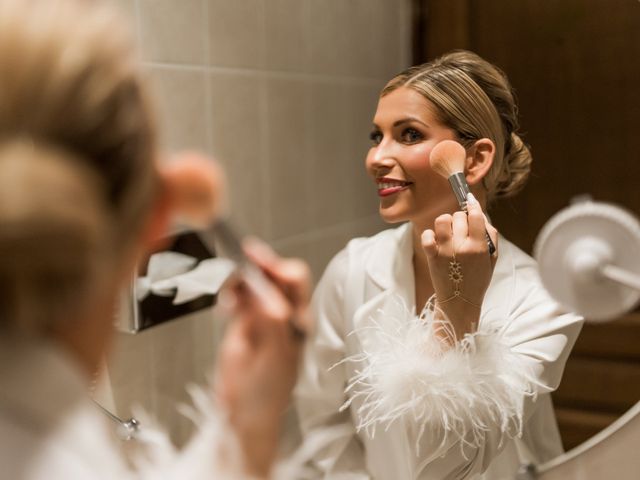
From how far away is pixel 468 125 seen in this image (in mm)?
490

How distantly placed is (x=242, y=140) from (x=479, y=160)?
7.3 inches

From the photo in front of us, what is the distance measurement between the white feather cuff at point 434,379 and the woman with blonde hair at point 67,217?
24cm

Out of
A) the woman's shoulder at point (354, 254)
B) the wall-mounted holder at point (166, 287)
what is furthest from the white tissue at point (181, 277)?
the woman's shoulder at point (354, 254)

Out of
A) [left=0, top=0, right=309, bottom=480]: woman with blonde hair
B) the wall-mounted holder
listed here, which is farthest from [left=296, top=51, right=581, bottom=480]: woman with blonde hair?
[left=0, top=0, right=309, bottom=480]: woman with blonde hair

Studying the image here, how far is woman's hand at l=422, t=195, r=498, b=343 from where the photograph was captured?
1.58 ft

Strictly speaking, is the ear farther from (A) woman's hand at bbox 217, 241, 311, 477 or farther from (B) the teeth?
(A) woman's hand at bbox 217, 241, 311, 477

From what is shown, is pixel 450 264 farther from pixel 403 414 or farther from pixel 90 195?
pixel 90 195

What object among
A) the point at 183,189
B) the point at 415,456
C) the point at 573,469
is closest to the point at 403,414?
the point at 415,456

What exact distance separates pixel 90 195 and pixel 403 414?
36cm

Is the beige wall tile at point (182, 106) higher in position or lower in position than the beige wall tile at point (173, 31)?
lower

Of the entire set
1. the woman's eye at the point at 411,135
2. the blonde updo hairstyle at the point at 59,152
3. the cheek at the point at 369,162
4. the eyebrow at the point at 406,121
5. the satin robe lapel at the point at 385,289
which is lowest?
the satin robe lapel at the point at 385,289

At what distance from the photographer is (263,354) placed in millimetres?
306

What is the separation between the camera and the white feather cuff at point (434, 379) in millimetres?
514

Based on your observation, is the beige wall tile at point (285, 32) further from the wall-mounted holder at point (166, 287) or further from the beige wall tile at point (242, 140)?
the wall-mounted holder at point (166, 287)
